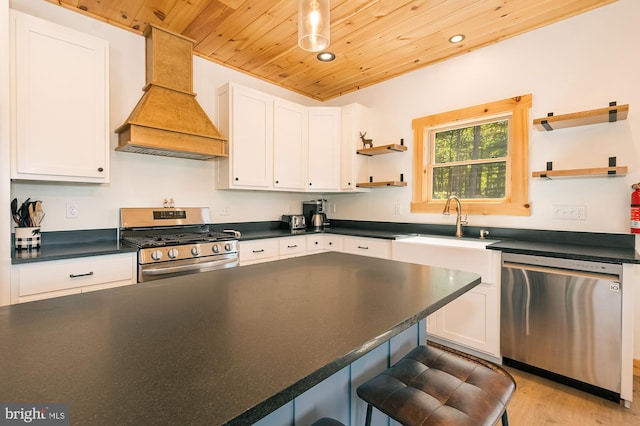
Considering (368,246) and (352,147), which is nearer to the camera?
(368,246)

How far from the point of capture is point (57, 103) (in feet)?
6.93

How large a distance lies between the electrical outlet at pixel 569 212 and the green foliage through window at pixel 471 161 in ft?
1.40

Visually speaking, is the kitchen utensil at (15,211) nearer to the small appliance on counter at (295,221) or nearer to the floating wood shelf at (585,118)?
the small appliance on counter at (295,221)

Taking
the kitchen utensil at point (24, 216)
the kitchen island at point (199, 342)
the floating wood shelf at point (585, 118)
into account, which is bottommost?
the kitchen island at point (199, 342)

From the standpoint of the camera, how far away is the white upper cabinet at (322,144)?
373 centimetres

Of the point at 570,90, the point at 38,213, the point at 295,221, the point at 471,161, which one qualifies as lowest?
the point at 295,221

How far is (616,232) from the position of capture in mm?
2242

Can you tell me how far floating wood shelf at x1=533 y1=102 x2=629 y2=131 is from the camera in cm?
208

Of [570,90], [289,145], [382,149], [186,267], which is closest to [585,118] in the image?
[570,90]

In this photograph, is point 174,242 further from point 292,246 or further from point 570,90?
point 570,90

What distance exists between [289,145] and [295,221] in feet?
2.94

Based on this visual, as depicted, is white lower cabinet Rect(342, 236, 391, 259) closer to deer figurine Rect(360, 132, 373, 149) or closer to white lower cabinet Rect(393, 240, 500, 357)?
white lower cabinet Rect(393, 240, 500, 357)

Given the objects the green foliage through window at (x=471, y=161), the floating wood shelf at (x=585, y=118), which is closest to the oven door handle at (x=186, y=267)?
the green foliage through window at (x=471, y=161)

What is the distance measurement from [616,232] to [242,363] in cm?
283
